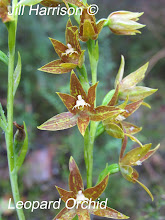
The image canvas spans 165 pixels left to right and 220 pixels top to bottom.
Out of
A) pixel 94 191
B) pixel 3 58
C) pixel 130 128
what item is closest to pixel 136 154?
pixel 130 128

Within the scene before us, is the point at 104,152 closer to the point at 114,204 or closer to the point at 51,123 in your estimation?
the point at 114,204

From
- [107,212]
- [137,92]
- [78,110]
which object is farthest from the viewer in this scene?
[137,92]

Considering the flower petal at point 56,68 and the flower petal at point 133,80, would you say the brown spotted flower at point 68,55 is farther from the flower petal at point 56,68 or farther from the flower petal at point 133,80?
the flower petal at point 133,80

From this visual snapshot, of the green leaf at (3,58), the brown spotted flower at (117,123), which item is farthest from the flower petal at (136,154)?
the green leaf at (3,58)

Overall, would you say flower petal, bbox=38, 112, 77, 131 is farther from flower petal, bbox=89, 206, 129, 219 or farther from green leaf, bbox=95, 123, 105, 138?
flower petal, bbox=89, 206, 129, 219

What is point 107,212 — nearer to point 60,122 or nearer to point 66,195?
point 66,195

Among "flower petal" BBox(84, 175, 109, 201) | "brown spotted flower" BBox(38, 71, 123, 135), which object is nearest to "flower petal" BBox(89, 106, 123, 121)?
"brown spotted flower" BBox(38, 71, 123, 135)
